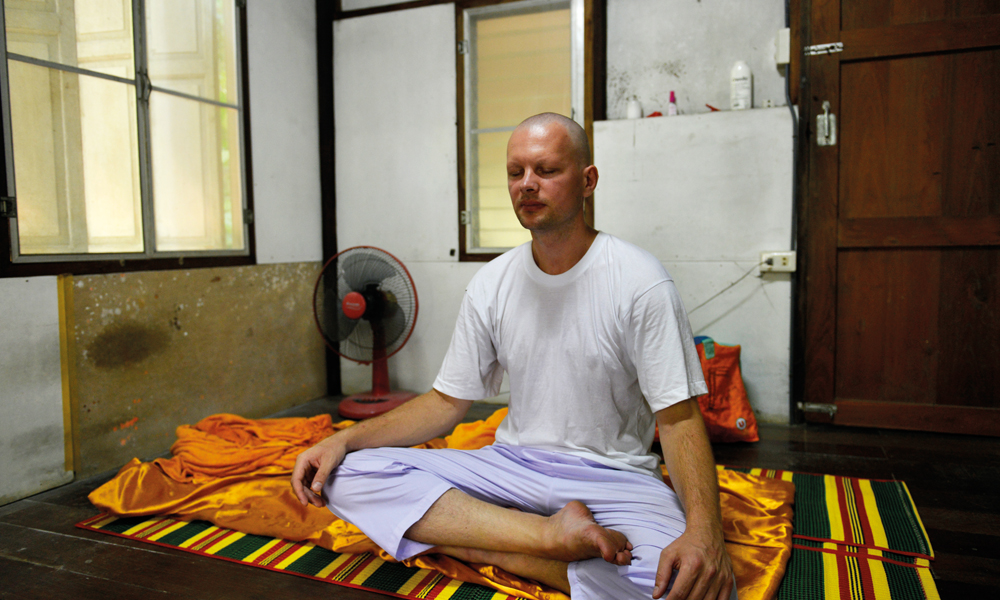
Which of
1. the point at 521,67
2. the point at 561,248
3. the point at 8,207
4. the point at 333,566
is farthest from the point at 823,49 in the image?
the point at 8,207

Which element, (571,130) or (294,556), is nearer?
(571,130)

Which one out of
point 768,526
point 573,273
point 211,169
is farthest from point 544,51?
point 768,526

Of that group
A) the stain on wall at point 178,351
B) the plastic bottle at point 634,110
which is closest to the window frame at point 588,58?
the plastic bottle at point 634,110

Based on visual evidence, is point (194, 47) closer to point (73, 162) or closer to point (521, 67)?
point (73, 162)

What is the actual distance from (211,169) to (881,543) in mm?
3130

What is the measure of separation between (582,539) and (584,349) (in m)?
0.46

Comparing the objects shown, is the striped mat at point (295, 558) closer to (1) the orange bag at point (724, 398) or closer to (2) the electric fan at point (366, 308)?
(2) the electric fan at point (366, 308)

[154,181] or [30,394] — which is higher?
[154,181]

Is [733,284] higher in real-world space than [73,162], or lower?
lower

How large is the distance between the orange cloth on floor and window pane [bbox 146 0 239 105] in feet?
5.07

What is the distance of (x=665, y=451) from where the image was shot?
1476 mm

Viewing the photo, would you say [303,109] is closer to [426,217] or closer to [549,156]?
[426,217]

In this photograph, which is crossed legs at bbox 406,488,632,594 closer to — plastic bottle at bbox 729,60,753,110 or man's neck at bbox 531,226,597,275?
man's neck at bbox 531,226,597,275

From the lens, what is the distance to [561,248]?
1.67 meters
